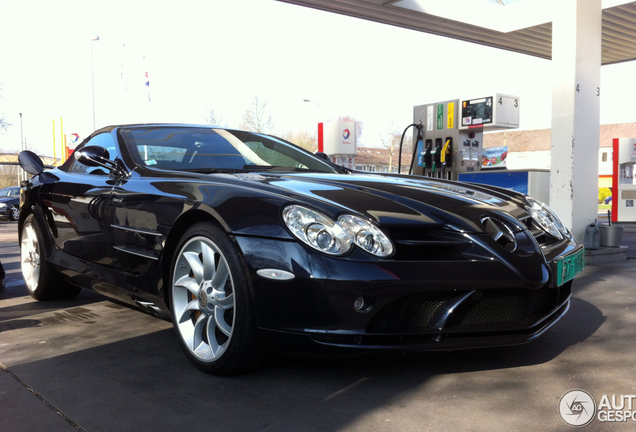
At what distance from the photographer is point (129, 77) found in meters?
34.8

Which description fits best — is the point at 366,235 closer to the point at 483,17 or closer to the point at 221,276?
the point at 221,276

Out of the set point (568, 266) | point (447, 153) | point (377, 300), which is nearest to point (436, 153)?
point (447, 153)

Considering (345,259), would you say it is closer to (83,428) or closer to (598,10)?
(83,428)

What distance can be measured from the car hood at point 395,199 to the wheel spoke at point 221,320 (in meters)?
0.56

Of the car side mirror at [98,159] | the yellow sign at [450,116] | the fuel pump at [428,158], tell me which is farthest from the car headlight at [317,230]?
the fuel pump at [428,158]

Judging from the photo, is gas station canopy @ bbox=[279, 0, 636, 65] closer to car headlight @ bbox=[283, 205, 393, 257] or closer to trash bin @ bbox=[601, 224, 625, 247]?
trash bin @ bbox=[601, 224, 625, 247]

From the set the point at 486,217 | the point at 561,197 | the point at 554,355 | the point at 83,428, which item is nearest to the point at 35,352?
the point at 83,428

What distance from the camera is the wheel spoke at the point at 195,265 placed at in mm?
2643

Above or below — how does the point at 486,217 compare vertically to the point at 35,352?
above

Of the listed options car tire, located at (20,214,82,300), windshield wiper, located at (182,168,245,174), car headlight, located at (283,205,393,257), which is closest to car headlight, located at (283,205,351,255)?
car headlight, located at (283,205,393,257)

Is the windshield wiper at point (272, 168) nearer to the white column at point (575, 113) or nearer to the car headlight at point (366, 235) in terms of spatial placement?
the car headlight at point (366, 235)

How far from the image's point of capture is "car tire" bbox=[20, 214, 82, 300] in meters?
4.18

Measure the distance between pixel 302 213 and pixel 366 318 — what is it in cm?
48

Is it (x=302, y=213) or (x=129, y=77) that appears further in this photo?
(x=129, y=77)
